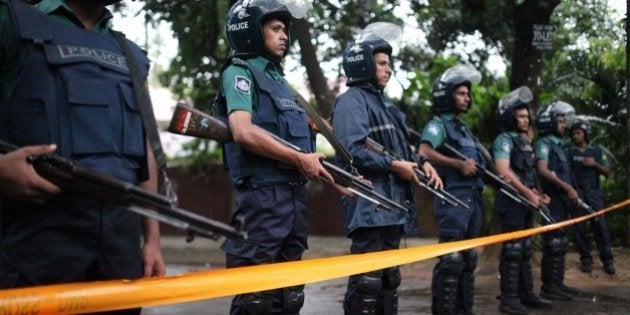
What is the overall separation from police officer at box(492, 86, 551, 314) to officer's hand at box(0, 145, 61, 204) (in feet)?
17.4

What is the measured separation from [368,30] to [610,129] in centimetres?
718

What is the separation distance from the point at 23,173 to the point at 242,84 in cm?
175

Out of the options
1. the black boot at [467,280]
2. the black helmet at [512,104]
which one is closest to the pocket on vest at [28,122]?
the black boot at [467,280]

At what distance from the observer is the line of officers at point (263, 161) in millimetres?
2441

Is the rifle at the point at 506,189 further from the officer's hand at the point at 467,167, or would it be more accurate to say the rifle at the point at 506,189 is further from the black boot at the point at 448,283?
the black boot at the point at 448,283

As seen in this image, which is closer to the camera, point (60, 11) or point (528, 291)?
point (60, 11)

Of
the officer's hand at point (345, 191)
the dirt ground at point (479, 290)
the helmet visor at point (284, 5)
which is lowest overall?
the dirt ground at point (479, 290)

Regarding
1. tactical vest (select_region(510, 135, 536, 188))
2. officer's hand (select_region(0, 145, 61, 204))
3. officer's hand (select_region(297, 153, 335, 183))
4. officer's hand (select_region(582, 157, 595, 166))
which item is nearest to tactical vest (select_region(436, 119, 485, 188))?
tactical vest (select_region(510, 135, 536, 188))

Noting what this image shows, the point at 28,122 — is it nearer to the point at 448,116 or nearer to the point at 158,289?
the point at 158,289

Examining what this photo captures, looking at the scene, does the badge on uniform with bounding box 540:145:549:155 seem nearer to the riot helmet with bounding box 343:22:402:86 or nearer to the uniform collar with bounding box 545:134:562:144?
the uniform collar with bounding box 545:134:562:144

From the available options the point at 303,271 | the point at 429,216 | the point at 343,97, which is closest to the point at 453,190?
the point at 343,97

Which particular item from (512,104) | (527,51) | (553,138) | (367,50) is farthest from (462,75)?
(527,51)

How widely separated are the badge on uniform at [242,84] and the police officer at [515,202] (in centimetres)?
370

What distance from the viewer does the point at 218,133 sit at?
3635mm
